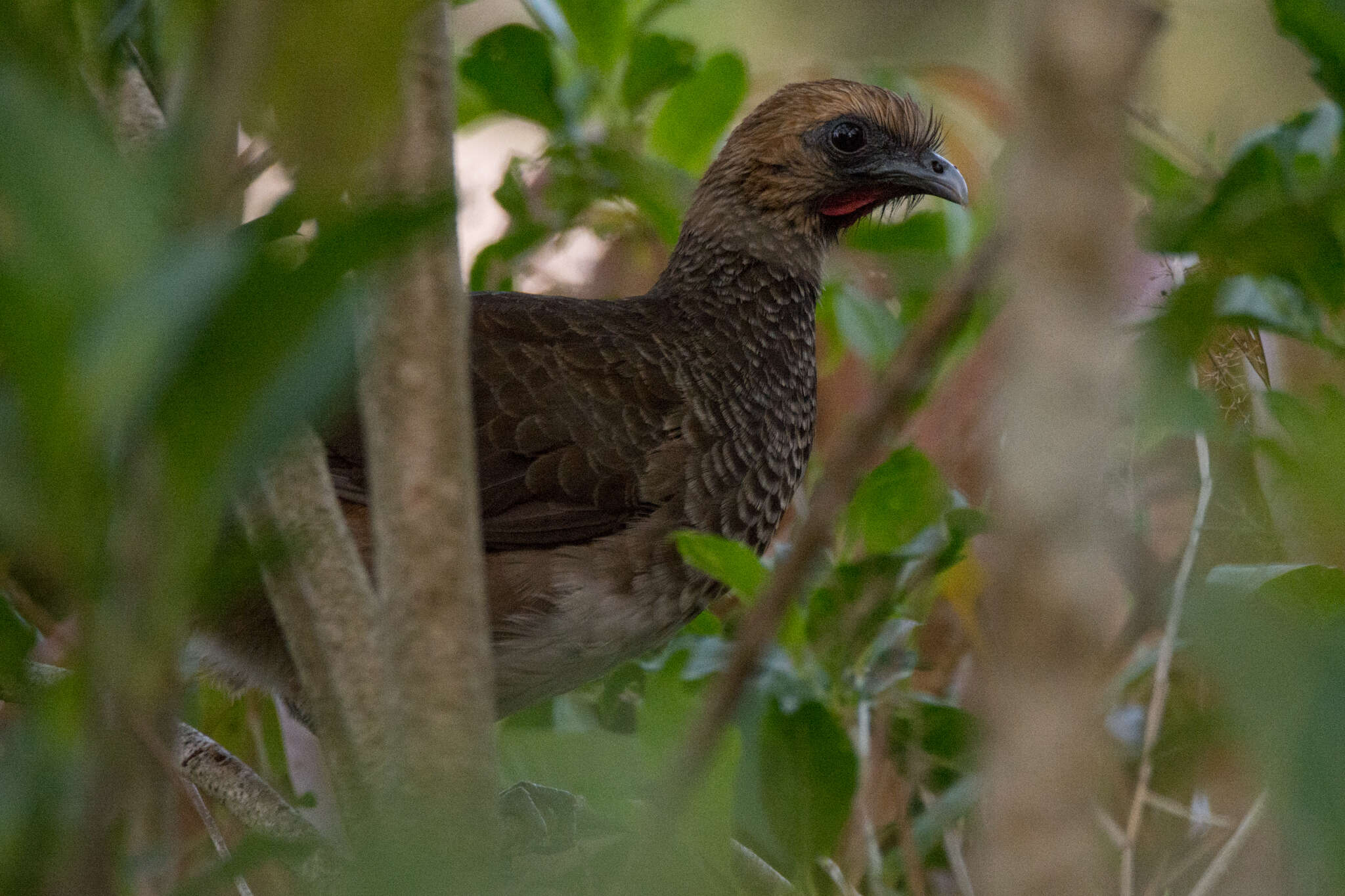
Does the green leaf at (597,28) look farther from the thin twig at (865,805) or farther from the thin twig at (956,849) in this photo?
the thin twig at (956,849)

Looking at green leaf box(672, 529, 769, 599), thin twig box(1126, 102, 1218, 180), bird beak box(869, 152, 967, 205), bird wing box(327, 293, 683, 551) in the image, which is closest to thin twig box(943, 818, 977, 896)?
green leaf box(672, 529, 769, 599)

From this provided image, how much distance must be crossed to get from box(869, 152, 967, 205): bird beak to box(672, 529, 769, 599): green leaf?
108 centimetres

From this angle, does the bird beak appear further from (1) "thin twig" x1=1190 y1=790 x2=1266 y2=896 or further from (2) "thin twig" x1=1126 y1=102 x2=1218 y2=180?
(1) "thin twig" x1=1190 y1=790 x2=1266 y2=896

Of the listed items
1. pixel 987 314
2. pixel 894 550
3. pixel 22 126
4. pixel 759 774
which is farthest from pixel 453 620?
pixel 987 314

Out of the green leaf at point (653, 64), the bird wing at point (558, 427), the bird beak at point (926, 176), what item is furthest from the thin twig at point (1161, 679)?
the green leaf at point (653, 64)

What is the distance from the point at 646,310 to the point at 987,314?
29.9 inches

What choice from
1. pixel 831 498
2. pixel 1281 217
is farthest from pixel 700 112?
pixel 831 498

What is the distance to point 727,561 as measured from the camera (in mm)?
1721

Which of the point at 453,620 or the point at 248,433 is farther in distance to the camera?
the point at 453,620

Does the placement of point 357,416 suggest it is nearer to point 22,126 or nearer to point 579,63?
point 579,63

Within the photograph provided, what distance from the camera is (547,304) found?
8.03 ft

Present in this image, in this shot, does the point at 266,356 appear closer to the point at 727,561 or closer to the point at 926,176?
the point at 727,561

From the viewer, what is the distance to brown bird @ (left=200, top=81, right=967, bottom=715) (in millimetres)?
2230

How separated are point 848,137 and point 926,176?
165 millimetres
